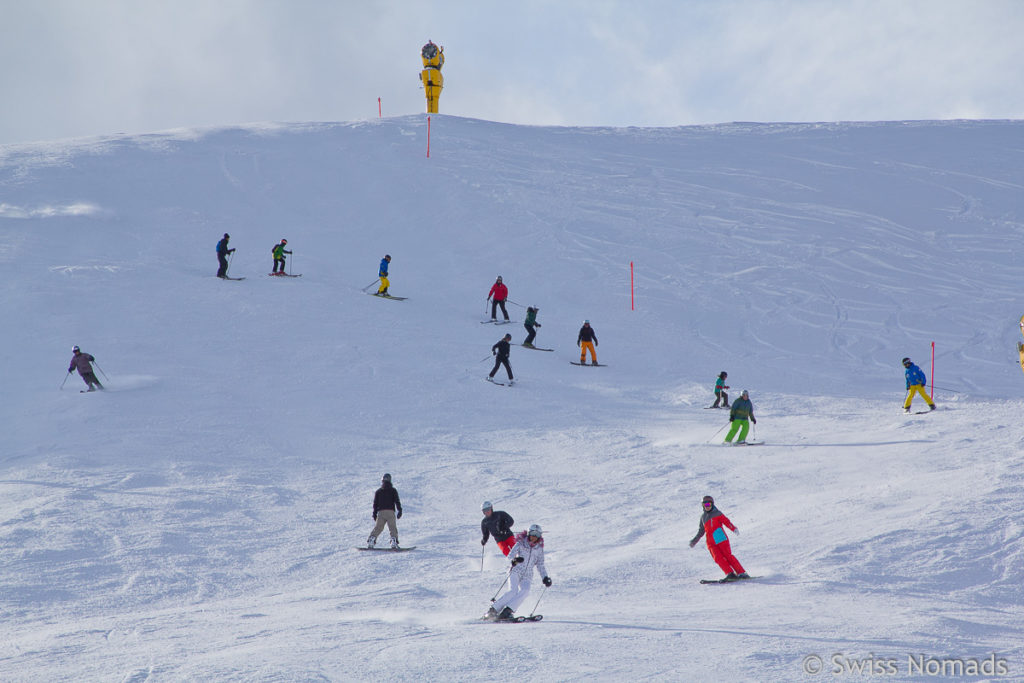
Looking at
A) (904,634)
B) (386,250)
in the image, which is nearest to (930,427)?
→ (904,634)

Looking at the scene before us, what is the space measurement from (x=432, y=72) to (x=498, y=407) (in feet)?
105

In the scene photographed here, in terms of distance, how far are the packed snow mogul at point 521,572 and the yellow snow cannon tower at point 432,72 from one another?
135 ft

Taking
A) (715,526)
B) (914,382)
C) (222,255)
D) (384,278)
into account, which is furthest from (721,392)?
(222,255)

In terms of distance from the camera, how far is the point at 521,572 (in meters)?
9.18

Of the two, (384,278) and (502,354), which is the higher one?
(384,278)

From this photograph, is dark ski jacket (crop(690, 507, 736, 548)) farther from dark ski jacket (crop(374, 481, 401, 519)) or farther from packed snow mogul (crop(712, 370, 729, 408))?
packed snow mogul (crop(712, 370, 729, 408))

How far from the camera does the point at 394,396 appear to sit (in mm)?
19484

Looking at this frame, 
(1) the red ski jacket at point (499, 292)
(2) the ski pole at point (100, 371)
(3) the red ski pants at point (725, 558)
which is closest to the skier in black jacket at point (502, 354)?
(1) the red ski jacket at point (499, 292)

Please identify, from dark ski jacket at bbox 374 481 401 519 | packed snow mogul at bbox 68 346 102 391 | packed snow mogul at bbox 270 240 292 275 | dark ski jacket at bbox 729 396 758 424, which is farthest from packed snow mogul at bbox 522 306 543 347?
dark ski jacket at bbox 374 481 401 519

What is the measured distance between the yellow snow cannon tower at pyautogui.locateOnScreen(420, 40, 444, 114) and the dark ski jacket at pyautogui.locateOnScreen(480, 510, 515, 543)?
39.4 metres

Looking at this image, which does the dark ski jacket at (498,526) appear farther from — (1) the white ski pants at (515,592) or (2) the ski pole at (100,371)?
(2) the ski pole at (100,371)

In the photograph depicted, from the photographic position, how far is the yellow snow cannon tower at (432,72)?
46719 millimetres

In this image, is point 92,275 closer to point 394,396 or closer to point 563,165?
point 394,396

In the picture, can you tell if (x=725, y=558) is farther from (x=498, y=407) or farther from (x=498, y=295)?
(x=498, y=295)
